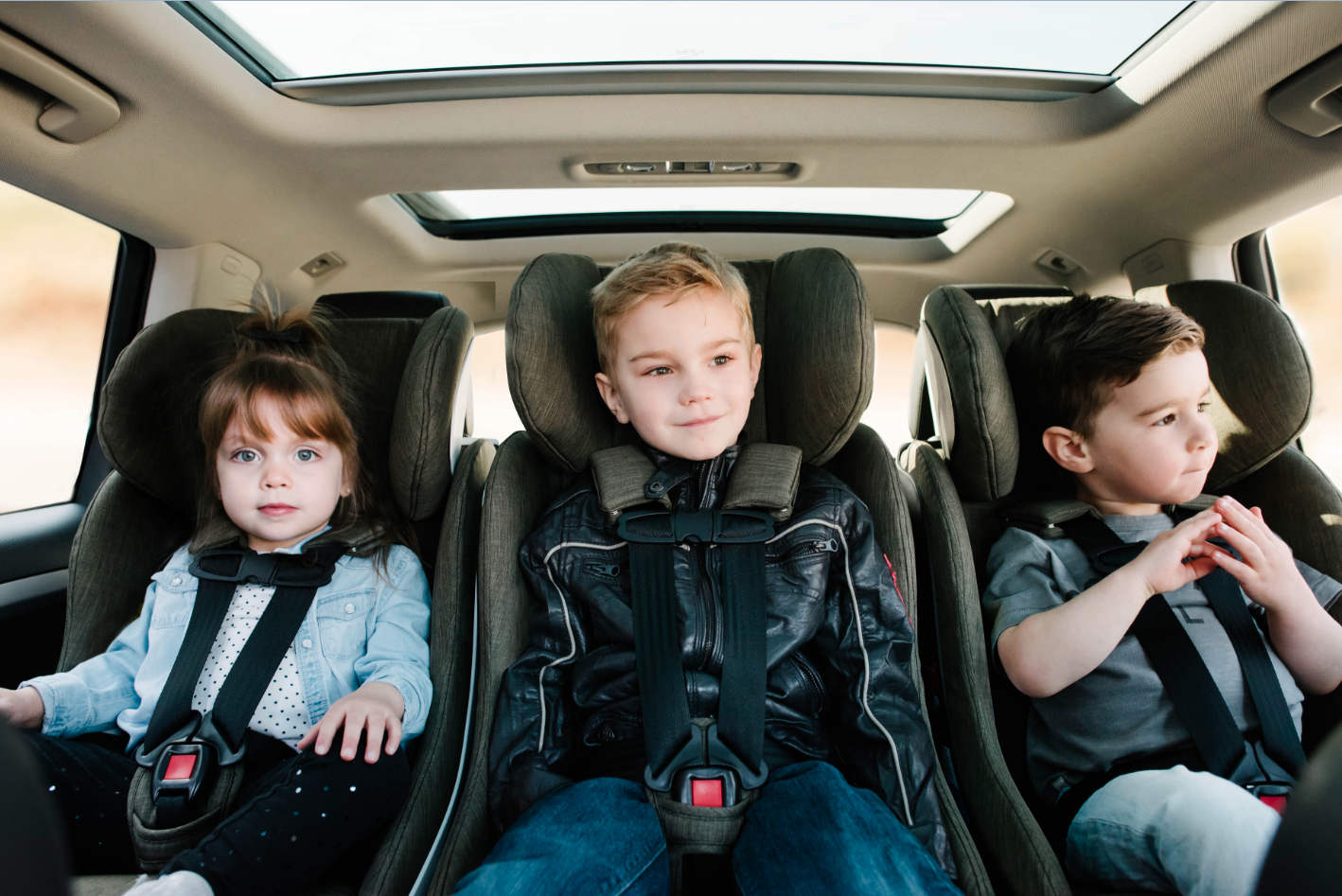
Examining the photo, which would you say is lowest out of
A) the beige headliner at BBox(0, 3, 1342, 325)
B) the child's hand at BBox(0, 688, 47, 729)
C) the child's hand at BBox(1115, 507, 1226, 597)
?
the child's hand at BBox(0, 688, 47, 729)

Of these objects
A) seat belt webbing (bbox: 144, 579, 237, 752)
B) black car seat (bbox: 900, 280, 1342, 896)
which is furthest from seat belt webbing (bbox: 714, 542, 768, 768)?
seat belt webbing (bbox: 144, 579, 237, 752)

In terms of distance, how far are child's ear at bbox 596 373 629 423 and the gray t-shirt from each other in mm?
898

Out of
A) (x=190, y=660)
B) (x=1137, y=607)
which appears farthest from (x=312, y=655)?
(x=1137, y=607)

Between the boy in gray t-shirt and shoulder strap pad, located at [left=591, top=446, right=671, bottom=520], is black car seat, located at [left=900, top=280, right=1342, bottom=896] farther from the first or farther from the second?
shoulder strap pad, located at [left=591, top=446, right=671, bottom=520]

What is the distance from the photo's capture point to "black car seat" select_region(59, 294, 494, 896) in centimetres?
149

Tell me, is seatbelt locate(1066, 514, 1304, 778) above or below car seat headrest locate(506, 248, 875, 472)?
below

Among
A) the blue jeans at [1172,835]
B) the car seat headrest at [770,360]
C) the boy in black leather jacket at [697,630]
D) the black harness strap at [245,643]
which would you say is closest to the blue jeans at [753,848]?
the boy in black leather jacket at [697,630]

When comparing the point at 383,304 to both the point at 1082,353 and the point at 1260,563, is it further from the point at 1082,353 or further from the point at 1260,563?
the point at 1260,563

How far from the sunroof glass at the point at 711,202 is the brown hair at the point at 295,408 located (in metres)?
1.32

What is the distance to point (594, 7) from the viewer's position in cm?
191

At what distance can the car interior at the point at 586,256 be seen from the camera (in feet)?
4.82

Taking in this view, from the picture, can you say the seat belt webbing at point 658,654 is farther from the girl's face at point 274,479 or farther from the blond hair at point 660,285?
the girl's face at point 274,479

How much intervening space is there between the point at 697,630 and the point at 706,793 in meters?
0.29

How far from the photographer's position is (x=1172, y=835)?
1040 millimetres
